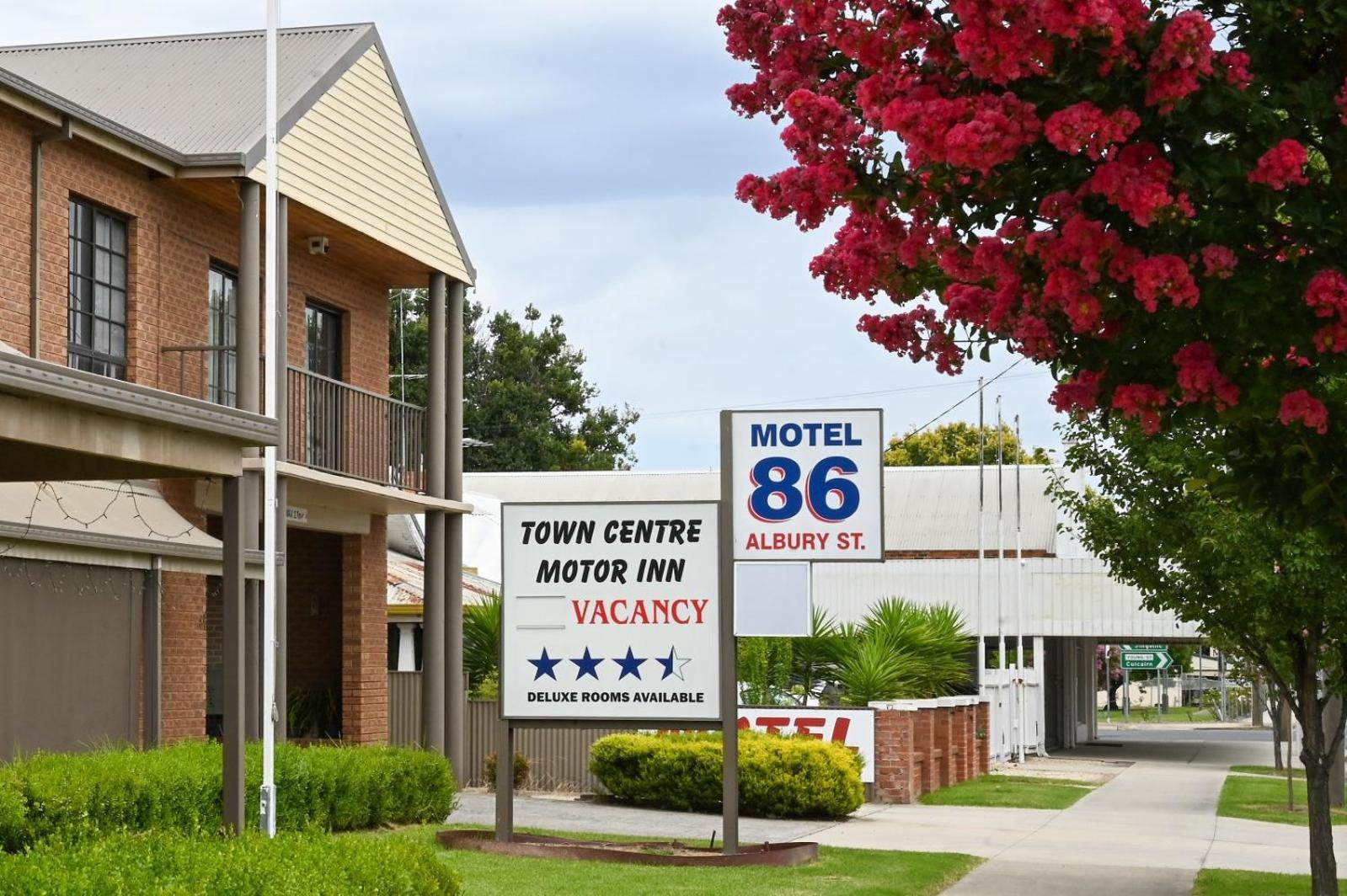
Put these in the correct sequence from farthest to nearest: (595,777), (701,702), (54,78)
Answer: (595,777)
(54,78)
(701,702)

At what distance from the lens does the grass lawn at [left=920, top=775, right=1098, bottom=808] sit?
23953 millimetres

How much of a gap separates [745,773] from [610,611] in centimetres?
501

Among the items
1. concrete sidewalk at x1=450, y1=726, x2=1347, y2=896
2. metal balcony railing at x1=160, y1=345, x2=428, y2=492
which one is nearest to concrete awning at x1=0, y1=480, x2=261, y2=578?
metal balcony railing at x1=160, y1=345, x2=428, y2=492

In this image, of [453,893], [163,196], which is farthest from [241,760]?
[163,196]

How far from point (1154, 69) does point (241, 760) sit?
557 cm

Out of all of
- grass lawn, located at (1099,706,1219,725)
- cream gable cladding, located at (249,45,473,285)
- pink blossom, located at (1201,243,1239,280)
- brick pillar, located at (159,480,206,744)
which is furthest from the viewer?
grass lawn, located at (1099,706,1219,725)

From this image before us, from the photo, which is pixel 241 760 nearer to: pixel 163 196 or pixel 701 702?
pixel 701 702

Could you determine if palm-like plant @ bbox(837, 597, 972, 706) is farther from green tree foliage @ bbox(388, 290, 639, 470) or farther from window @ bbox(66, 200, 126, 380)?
green tree foliage @ bbox(388, 290, 639, 470)

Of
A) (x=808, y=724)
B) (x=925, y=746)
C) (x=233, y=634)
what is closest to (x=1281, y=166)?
(x=233, y=634)

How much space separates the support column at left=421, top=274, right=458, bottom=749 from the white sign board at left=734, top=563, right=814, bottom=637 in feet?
25.5

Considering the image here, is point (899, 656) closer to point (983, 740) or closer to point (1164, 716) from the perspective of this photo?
point (983, 740)

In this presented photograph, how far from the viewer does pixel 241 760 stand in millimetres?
8656

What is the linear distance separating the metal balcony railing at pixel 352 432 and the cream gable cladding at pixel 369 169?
185 centimetres

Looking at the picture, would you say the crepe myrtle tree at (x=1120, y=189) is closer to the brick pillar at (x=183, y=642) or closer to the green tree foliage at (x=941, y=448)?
the brick pillar at (x=183, y=642)
